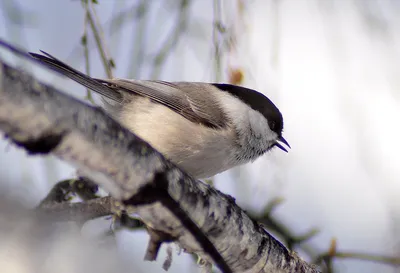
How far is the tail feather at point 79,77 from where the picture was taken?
161 centimetres

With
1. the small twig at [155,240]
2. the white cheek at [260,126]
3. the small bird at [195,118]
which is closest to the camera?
the small twig at [155,240]

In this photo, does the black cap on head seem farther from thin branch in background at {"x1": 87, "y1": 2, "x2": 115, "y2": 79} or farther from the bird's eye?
thin branch in background at {"x1": 87, "y1": 2, "x2": 115, "y2": 79}

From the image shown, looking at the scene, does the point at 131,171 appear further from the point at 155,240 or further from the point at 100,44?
the point at 100,44

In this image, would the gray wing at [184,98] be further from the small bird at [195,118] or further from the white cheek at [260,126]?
the white cheek at [260,126]

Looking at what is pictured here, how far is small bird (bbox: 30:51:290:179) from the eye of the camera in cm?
193

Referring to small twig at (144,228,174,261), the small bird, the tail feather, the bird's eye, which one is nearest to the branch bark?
small twig at (144,228,174,261)

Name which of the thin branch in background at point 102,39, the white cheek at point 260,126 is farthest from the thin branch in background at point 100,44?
the white cheek at point 260,126

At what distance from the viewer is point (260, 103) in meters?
2.29

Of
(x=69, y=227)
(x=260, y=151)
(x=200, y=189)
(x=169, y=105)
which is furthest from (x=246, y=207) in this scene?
(x=69, y=227)

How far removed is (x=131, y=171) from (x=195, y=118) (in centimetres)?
104

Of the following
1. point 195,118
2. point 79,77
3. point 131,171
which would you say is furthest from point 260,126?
point 131,171

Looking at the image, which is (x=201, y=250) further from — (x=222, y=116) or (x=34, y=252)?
(x=222, y=116)

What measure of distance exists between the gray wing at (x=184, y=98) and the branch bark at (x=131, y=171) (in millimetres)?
696

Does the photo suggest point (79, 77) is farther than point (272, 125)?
No
